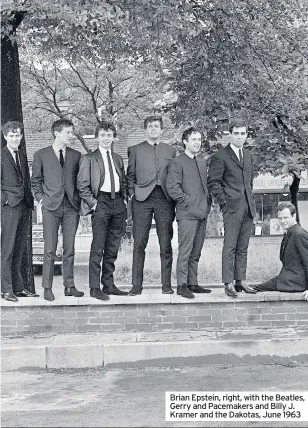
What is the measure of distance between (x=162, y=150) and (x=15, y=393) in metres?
3.55

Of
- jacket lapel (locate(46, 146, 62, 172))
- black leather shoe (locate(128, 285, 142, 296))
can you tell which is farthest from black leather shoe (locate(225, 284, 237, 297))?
jacket lapel (locate(46, 146, 62, 172))

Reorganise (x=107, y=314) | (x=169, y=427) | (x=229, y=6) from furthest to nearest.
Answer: (x=229, y=6) < (x=107, y=314) < (x=169, y=427)

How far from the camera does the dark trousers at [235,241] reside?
33.9 ft

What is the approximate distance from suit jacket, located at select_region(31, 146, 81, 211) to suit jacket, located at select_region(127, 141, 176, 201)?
691mm

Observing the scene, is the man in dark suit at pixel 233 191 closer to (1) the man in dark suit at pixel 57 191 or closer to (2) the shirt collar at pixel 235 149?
(2) the shirt collar at pixel 235 149

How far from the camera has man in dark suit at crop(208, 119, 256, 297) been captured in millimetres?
10297

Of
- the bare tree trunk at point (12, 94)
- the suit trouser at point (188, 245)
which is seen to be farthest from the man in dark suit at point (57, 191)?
the bare tree trunk at point (12, 94)

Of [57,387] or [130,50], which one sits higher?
[130,50]

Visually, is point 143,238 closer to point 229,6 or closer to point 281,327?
point 281,327

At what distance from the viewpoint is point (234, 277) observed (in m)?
10.5

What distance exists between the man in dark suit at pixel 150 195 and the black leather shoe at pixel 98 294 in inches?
14.5

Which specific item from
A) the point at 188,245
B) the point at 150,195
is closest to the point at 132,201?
the point at 150,195

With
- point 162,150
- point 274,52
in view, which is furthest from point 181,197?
point 274,52

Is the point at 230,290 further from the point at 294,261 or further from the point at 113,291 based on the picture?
the point at 113,291
